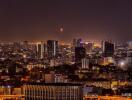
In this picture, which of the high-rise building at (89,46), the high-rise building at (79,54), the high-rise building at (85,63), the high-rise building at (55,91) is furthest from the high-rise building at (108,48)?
the high-rise building at (55,91)

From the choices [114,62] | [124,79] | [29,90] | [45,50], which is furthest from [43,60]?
[29,90]

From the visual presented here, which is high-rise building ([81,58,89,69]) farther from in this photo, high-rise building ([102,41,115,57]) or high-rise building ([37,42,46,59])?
high-rise building ([37,42,46,59])

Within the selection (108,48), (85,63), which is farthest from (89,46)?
(85,63)

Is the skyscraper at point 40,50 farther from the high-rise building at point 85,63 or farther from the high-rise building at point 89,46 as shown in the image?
the high-rise building at point 85,63

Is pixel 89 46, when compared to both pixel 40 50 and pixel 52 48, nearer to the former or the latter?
pixel 52 48

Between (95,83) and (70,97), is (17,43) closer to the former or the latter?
(95,83)
